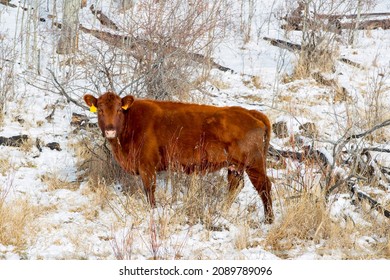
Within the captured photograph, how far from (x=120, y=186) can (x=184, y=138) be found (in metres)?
1.27

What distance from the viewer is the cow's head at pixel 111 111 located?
6613 mm

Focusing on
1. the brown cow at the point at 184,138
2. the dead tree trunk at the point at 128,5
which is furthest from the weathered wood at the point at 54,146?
the dead tree trunk at the point at 128,5

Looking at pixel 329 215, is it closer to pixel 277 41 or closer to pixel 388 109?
pixel 388 109

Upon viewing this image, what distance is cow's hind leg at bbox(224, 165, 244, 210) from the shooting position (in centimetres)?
668

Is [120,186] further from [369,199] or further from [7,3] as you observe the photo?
[7,3]

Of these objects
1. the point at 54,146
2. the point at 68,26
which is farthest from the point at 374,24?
the point at 54,146

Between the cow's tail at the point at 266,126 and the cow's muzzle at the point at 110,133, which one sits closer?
the cow's muzzle at the point at 110,133

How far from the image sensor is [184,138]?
265 inches

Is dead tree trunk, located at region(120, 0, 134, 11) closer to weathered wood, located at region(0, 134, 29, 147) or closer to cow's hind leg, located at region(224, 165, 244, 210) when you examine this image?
weathered wood, located at region(0, 134, 29, 147)

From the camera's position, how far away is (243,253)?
557 centimetres

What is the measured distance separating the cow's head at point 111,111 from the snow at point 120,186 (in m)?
0.82

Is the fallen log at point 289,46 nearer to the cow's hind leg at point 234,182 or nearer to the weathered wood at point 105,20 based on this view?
the weathered wood at point 105,20
